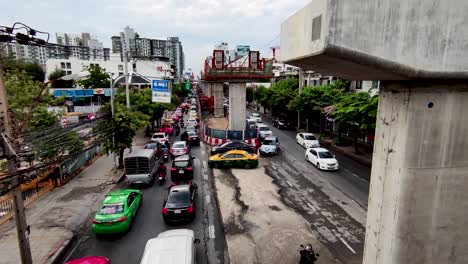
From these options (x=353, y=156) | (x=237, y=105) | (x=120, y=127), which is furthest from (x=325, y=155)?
(x=120, y=127)

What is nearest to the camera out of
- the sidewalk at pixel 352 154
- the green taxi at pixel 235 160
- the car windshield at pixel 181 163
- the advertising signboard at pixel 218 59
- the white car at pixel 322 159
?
the car windshield at pixel 181 163

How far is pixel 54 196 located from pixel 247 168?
39.0ft

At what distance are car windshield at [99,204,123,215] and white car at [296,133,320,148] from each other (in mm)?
18519

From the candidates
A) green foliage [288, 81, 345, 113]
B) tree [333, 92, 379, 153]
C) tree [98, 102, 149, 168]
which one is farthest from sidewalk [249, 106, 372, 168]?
tree [98, 102, 149, 168]

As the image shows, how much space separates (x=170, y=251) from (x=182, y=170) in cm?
985

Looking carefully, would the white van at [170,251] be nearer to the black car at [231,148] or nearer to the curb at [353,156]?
the black car at [231,148]

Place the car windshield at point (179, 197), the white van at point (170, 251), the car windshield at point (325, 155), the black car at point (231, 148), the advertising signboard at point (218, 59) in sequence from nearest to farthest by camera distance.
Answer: the white van at point (170, 251), the car windshield at point (179, 197), the car windshield at point (325, 155), the black car at point (231, 148), the advertising signboard at point (218, 59)

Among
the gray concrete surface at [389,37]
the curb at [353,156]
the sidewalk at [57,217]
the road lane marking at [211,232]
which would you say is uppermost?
the gray concrete surface at [389,37]

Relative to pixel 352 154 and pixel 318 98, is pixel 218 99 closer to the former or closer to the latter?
pixel 318 98

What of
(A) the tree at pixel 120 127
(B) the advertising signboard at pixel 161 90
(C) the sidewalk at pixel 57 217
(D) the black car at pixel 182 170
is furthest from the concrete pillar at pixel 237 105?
(C) the sidewalk at pixel 57 217

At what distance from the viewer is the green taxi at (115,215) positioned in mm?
10820

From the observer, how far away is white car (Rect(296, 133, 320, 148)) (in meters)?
25.8

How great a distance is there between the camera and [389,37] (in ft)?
16.0

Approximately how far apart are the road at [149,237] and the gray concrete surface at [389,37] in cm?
775
